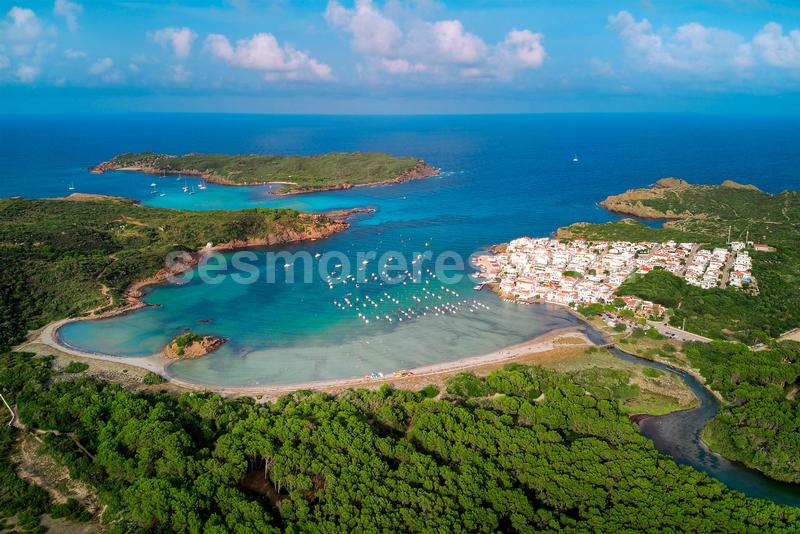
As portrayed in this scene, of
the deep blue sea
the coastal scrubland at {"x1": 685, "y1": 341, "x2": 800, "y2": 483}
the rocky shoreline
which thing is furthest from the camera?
the rocky shoreline

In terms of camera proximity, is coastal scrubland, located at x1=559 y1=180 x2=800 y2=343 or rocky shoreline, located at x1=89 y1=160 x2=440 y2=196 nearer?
coastal scrubland, located at x1=559 y1=180 x2=800 y2=343

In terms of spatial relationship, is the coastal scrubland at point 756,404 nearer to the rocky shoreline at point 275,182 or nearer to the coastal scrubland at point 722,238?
the coastal scrubland at point 722,238

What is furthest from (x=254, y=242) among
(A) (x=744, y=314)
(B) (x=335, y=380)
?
(A) (x=744, y=314)

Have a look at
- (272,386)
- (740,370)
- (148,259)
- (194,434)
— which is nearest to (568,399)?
(740,370)

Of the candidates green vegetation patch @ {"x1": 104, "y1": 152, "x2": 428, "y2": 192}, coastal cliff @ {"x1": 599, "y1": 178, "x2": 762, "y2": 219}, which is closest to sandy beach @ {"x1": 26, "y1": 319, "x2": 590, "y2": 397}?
coastal cliff @ {"x1": 599, "y1": 178, "x2": 762, "y2": 219}

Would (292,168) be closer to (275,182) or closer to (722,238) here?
(275,182)

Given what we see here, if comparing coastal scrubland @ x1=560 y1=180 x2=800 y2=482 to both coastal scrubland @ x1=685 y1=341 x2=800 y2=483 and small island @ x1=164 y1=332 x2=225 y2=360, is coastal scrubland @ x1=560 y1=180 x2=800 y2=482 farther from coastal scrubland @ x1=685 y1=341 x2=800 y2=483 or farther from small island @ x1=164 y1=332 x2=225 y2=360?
small island @ x1=164 y1=332 x2=225 y2=360

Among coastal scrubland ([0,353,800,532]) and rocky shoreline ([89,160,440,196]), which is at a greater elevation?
rocky shoreline ([89,160,440,196])

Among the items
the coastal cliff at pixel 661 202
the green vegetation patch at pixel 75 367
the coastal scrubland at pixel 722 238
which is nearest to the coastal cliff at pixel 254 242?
the green vegetation patch at pixel 75 367
